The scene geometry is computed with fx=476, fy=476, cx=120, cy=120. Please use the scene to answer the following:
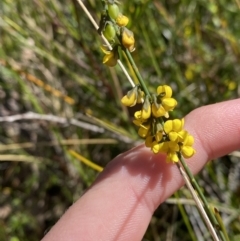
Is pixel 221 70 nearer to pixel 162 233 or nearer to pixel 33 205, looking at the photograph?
pixel 162 233

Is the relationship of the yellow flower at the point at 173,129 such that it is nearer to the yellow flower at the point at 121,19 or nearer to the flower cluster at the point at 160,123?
the flower cluster at the point at 160,123

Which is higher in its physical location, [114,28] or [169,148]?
[114,28]

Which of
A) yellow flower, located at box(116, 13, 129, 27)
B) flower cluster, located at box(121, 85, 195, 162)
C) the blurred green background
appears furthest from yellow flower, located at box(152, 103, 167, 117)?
the blurred green background

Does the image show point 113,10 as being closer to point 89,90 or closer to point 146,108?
point 146,108

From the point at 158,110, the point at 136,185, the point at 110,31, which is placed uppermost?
the point at 110,31

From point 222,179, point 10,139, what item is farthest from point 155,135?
point 10,139

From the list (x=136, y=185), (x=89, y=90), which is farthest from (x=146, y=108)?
(x=89, y=90)
